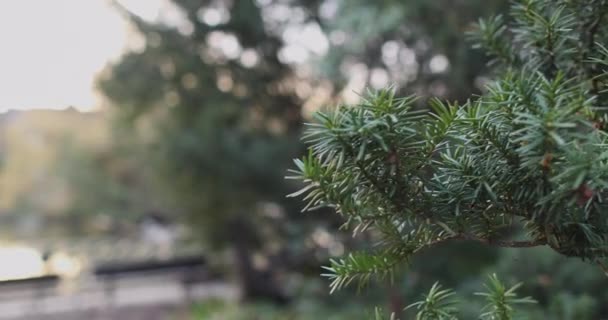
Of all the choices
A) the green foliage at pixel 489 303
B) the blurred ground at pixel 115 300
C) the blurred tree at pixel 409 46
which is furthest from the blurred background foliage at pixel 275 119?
the green foliage at pixel 489 303

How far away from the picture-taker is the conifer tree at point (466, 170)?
0.79 m

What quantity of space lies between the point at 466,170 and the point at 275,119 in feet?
13.7

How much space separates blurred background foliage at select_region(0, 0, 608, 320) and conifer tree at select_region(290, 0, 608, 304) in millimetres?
1703

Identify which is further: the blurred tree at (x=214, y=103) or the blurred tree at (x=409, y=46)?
the blurred tree at (x=214, y=103)

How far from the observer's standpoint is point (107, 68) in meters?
5.10

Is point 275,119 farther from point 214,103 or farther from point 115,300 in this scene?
point 115,300

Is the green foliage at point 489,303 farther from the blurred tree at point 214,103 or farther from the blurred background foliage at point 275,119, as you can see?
the blurred tree at point 214,103

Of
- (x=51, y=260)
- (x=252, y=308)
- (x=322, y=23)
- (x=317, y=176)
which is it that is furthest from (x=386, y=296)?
(x=51, y=260)

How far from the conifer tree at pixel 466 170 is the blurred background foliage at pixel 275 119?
5.59 feet

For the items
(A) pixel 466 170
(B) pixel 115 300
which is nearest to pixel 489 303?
(A) pixel 466 170

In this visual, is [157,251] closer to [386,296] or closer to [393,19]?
[386,296]

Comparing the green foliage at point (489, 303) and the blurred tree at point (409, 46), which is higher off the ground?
the blurred tree at point (409, 46)

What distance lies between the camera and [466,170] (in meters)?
0.96

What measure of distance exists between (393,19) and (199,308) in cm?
365
